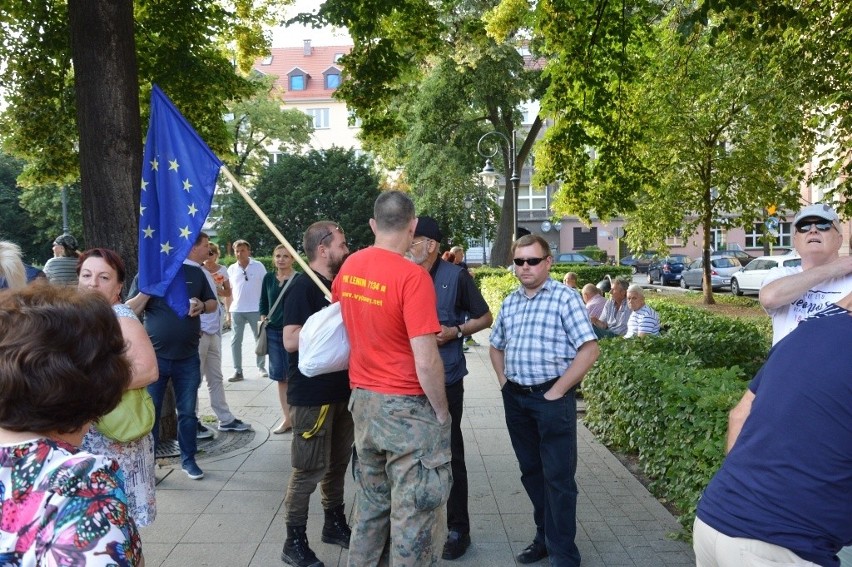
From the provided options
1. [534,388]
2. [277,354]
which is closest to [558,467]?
[534,388]

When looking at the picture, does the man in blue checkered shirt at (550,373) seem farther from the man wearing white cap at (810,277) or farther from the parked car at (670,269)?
the parked car at (670,269)

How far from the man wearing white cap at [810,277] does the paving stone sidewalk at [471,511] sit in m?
1.72

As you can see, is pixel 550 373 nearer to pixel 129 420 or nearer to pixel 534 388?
pixel 534 388

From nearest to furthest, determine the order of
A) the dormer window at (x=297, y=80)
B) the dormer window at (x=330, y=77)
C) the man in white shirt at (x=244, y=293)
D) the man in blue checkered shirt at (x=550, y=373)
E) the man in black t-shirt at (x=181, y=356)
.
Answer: the man in blue checkered shirt at (x=550, y=373)
the man in black t-shirt at (x=181, y=356)
the man in white shirt at (x=244, y=293)
the dormer window at (x=330, y=77)
the dormer window at (x=297, y=80)

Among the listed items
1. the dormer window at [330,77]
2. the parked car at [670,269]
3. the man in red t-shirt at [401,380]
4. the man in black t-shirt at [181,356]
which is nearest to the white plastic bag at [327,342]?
the man in red t-shirt at [401,380]

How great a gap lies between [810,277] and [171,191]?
→ 12.8 ft

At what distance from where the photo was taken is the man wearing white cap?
11.9ft

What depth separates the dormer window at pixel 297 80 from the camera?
69.2 metres

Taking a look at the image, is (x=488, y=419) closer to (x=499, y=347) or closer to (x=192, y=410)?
(x=192, y=410)

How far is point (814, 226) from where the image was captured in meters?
3.88

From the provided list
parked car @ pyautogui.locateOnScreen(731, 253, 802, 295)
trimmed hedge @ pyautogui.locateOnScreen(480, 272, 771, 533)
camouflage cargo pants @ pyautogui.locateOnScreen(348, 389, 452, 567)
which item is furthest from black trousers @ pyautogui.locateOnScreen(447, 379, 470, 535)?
parked car @ pyautogui.locateOnScreen(731, 253, 802, 295)

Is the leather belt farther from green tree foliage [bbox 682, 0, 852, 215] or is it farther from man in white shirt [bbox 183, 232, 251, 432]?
green tree foliage [bbox 682, 0, 852, 215]

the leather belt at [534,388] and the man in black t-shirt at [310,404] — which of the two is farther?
the man in black t-shirt at [310,404]

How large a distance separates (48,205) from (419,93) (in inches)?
1100
